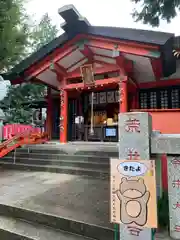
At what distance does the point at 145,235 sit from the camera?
2.24 m

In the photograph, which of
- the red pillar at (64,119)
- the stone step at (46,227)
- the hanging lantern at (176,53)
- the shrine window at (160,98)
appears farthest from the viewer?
the shrine window at (160,98)

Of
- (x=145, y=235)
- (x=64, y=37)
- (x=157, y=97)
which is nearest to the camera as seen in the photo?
(x=145, y=235)

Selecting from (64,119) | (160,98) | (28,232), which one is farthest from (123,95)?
(28,232)

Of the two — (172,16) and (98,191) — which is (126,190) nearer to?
(98,191)

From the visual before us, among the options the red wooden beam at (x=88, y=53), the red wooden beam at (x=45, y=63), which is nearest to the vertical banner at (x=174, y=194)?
the red wooden beam at (x=88, y=53)

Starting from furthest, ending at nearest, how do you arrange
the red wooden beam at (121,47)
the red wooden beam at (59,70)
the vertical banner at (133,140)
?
the red wooden beam at (59,70), the red wooden beam at (121,47), the vertical banner at (133,140)

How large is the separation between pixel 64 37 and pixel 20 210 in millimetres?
7366

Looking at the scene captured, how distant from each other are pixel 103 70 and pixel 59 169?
4597 mm

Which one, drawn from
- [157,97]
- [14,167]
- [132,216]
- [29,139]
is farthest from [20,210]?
[157,97]

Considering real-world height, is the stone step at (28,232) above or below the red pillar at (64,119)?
below

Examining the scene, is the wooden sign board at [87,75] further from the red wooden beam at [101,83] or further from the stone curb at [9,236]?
the stone curb at [9,236]

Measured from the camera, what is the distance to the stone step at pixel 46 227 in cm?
293

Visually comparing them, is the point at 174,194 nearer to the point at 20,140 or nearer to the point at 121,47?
the point at 121,47

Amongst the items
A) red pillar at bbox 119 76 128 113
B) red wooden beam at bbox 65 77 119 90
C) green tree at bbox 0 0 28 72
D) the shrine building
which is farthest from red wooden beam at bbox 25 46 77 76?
red pillar at bbox 119 76 128 113
